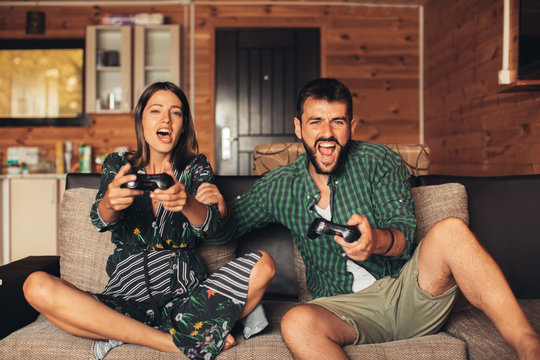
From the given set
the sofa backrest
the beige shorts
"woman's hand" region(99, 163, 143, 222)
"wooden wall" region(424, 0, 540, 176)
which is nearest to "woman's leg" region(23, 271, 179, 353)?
"woman's hand" region(99, 163, 143, 222)

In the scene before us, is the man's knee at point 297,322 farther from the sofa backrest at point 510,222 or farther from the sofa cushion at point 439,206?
the sofa backrest at point 510,222

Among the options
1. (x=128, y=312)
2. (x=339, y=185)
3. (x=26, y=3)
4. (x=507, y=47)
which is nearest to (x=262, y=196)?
(x=339, y=185)

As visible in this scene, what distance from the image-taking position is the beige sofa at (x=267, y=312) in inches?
51.4

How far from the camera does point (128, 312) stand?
55.0 inches

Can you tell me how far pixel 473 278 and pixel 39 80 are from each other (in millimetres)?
4607

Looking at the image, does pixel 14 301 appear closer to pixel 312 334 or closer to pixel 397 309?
pixel 312 334

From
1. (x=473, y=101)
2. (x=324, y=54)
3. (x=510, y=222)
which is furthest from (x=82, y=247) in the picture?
(x=324, y=54)

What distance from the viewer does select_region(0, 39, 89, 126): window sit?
183 inches

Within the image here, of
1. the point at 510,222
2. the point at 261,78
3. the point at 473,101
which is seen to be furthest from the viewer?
the point at 261,78

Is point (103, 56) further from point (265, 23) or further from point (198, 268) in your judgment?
point (198, 268)

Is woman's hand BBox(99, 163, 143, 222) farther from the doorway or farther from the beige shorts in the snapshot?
the doorway

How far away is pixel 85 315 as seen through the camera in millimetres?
1295

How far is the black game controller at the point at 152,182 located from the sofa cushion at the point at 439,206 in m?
0.91

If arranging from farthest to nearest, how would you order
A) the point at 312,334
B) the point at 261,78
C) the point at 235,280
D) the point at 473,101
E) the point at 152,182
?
the point at 261,78 → the point at 473,101 → the point at 235,280 → the point at 152,182 → the point at 312,334
